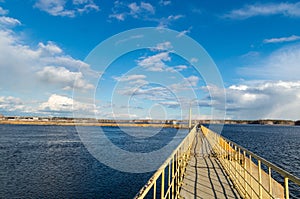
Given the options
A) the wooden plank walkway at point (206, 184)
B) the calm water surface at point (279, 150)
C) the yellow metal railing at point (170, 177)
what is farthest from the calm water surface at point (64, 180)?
the calm water surface at point (279, 150)

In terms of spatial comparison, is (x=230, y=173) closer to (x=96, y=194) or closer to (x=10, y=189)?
(x=96, y=194)

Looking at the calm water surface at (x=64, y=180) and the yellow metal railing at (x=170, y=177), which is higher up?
the yellow metal railing at (x=170, y=177)

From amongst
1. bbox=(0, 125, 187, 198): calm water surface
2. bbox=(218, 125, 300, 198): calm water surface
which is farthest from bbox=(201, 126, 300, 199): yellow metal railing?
bbox=(0, 125, 187, 198): calm water surface

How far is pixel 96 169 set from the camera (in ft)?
69.6

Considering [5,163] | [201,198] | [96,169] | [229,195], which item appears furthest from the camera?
[5,163]

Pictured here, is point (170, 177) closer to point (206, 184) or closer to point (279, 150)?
point (206, 184)

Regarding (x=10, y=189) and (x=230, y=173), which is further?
(x=10, y=189)

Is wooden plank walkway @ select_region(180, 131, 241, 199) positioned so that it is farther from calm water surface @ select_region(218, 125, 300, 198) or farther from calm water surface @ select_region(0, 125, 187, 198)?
calm water surface @ select_region(218, 125, 300, 198)

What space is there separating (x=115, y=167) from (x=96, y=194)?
281 inches

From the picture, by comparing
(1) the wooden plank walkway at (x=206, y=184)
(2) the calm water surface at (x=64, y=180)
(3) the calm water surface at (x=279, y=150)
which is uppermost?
(1) the wooden plank walkway at (x=206, y=184)

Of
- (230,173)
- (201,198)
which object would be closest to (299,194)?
(230,173)

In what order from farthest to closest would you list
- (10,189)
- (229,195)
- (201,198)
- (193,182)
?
(10,189) < (193,182) < (229,195) < (201,198)

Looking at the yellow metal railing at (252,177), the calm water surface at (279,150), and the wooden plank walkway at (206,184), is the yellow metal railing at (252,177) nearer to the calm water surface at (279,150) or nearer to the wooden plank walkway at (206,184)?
the wooden plank walkway at (206,184)

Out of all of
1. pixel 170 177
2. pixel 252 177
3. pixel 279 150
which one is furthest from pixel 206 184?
pixel 279 150
